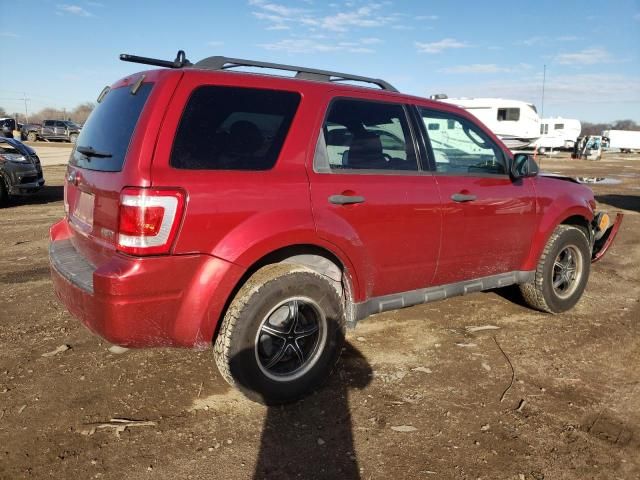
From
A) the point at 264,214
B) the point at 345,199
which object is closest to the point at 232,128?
the point at 264,214

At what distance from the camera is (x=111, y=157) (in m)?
2.81

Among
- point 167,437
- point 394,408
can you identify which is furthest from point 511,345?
point 167,437

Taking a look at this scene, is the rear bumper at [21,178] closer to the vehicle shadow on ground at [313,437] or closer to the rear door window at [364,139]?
the rear door window at [364,139]

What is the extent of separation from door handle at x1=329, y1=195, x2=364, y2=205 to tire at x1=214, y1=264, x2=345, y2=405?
450mm

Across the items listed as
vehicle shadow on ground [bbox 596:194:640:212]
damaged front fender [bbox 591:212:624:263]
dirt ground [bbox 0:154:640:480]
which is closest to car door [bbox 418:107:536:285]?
dirt ground [bbox 0:154:640:480]

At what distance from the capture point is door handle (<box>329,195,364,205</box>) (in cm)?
310

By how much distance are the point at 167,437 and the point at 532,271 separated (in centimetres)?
332

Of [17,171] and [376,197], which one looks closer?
[376,197]

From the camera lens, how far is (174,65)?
10.00 feet

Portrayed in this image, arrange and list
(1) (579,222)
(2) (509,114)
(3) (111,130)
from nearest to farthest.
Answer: (3) (111,130) < (1) (579,222) < (2) (509,114)

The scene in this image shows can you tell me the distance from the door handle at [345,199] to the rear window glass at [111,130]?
119 centimetres

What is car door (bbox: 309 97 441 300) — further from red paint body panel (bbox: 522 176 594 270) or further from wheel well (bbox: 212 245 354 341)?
red paint body panel (bbox: 522 176 594 270)

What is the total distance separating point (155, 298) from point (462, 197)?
2.29 meters

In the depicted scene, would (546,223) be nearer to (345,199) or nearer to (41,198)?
(345,199)
